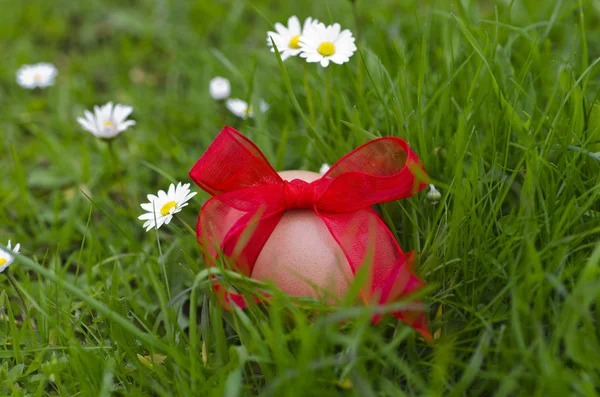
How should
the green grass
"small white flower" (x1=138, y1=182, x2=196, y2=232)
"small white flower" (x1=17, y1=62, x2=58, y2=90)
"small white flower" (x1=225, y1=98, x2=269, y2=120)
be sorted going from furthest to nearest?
1. "small white flower" (x1=17, y1=62, x2=58, y2=90)
2. "small white flower" (x1=225, y1=98, x2=269, y2=120)
3. "small white flower" (x1=138, y1=182, x2=196, y2=232)
4. the green grass

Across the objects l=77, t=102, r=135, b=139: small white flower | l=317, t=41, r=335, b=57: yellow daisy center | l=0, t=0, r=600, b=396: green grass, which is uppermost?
l=317, t=41, r=335, b=57: yellow daisy center

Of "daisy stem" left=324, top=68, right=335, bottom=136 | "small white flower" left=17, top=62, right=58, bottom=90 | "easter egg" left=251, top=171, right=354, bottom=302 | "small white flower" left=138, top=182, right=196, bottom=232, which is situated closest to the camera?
"easter egg" left=251, top=171, right=354, bottom=302

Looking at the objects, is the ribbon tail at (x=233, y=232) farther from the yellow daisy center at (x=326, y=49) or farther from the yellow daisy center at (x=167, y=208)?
the yellow daisy center at (x=326, y=49)

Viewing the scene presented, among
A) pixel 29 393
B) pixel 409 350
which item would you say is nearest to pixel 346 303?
pixel 409 350

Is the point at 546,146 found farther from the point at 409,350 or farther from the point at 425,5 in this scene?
the point at 425,5

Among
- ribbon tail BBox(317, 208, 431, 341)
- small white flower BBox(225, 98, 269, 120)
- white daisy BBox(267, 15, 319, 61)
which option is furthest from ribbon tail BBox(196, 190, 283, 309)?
small white flower BBox(225, 98, 269, 120)

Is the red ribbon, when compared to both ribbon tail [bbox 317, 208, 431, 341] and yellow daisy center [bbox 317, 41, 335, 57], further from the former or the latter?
yellow daisy center [bbox 317, 41, 335, 57]

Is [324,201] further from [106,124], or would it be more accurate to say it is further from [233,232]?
[106,124]
